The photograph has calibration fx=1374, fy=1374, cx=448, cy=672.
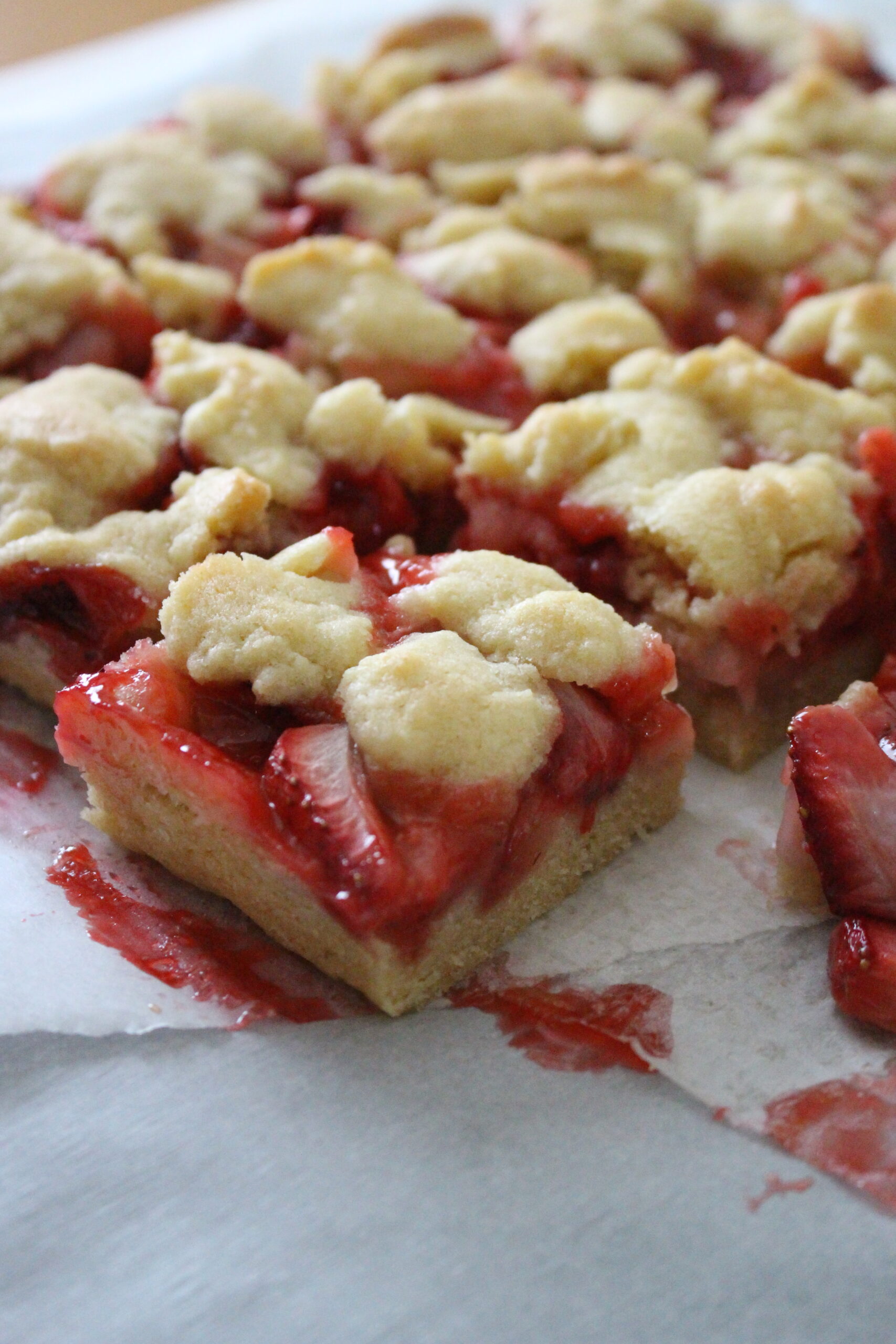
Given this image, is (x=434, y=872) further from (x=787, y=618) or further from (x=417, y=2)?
(x=417, y=2)

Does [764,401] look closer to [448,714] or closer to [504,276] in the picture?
[504,276]

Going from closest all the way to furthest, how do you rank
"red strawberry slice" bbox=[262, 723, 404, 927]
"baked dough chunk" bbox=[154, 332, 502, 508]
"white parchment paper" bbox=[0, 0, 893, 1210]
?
"red strawberry slice" bbox=[262, 723, 404, 927] < "white parchment paper" bbox=[0, 0, 893, 1210] < "baked dough chunk" bbox=[154, 332, 502, 508]

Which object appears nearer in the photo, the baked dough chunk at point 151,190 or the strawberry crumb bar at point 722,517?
the strawberry crumb bar at point 722,517

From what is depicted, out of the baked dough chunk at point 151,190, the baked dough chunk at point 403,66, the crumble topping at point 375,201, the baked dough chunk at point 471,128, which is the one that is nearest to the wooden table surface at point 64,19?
the baked dough chunk at point 403,66

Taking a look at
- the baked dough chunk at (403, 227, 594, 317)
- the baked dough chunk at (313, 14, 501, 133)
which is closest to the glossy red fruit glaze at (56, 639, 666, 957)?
the baked dough chunk at (403, 227, 594, 317)

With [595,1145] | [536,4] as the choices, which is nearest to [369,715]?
[595,1145]

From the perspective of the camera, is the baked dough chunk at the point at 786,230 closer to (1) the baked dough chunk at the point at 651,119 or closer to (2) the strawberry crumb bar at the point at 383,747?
(1) the baked dough chunk at the point at 651,119

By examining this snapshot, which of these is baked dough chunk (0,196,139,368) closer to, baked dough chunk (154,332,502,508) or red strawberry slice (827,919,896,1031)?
baked dough chunk (154,332,502,508)
